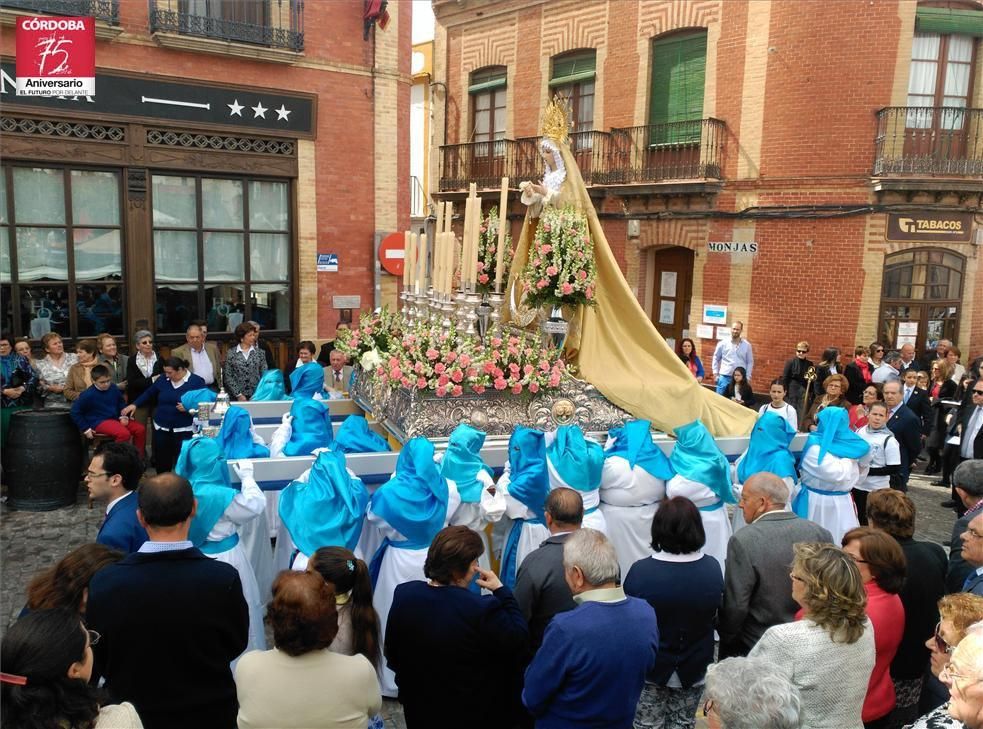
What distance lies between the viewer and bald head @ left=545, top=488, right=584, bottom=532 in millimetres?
3947

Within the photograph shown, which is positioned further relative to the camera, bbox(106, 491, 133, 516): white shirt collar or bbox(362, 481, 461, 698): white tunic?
bbox(362, 481, 461, 698): white tunic

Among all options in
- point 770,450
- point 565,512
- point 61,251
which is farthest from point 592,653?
point 61,251

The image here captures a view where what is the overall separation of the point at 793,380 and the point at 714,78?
7.38m

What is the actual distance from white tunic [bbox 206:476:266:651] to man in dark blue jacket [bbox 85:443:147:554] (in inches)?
22.1

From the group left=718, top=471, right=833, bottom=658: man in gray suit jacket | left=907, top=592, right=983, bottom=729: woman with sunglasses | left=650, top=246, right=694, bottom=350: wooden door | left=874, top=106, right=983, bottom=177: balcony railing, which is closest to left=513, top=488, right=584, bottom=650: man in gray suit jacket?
left=718, top=471, right=833, bottom=658: man in gray suit jacket

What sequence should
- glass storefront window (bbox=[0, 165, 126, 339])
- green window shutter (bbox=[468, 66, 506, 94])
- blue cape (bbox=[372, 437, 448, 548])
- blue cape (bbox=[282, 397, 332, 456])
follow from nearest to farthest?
blue cape (bbox=[372, 437, 448, 548])
blue cape (bbox=[282, 397, 332, 456])
glass storefront window (bbox=[0, 165, 126, 339])
green window shutter (bbox=[468, 66, 506, 94])

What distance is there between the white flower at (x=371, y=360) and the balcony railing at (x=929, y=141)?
10819 millimetres

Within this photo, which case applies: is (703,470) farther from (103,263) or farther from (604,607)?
(103,263)

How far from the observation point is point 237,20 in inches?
457

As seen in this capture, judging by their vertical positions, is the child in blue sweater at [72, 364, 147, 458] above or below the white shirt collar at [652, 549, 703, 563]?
below

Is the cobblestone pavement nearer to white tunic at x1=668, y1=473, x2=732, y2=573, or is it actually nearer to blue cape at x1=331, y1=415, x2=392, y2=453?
blue cape at x1=331, y1=415, x2=392, y2=453

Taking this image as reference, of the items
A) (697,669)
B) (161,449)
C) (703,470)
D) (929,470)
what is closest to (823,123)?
(929,470)

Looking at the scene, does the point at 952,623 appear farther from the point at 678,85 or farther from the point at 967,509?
the point at 678,85

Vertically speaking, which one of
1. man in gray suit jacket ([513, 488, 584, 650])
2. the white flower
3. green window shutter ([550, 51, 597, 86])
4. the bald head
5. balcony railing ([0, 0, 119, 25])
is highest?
green window shutter ([550, 51, 597, 86])
